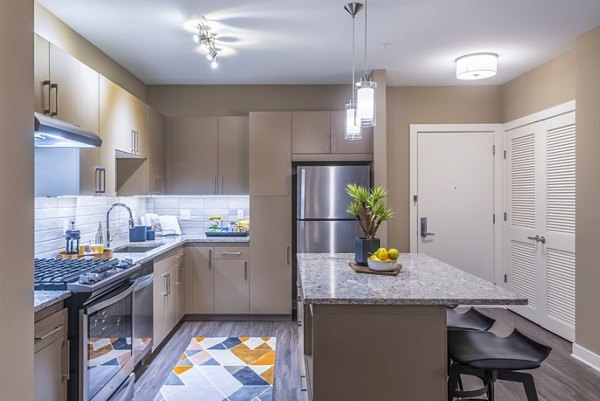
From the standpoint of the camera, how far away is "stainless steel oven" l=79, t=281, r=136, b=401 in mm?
2096

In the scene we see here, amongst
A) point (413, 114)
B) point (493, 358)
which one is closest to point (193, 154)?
point (413, 114)

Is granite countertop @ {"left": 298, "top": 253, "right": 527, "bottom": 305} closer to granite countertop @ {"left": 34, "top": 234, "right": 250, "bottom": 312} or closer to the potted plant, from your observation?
the potted plant

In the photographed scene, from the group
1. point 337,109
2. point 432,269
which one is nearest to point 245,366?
point 432,269

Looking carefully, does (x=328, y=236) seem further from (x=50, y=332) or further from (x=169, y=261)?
(x=50, y=332)

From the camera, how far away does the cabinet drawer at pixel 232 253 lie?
4.11 m

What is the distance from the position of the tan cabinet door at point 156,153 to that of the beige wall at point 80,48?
443 millimetres

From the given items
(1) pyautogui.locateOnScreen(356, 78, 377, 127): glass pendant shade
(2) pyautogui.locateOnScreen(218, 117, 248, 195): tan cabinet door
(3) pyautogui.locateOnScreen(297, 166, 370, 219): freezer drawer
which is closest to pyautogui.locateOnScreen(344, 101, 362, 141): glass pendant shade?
(1) pyautogui.locateOnScreen(356, 78, 377, 127): glass pendant shade

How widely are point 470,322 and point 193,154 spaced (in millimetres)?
3227

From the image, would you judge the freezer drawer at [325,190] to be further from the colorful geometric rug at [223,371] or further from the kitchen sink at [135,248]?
the kitchen sink at [135,248]

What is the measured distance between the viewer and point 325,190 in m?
3.99

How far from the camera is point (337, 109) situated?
4.58 metres

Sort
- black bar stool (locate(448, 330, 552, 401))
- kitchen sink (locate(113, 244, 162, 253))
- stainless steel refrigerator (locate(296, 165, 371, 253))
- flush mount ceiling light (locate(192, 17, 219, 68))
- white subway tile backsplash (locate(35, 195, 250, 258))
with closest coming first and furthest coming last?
black bar stool (locate(448, 330, 552, 401)), white subway tile backsplash (locate(35, 195, 250, 258)), flush mount ceiling light (locate(192, 17, 219, 68)), kitchen sink (locate(113, 244, 162, 253)), stainless steel refrigerator (locate(296, 165, 371, 253))

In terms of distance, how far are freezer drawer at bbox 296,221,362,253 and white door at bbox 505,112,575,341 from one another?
1.75 metres

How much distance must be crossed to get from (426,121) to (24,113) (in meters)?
4.25
